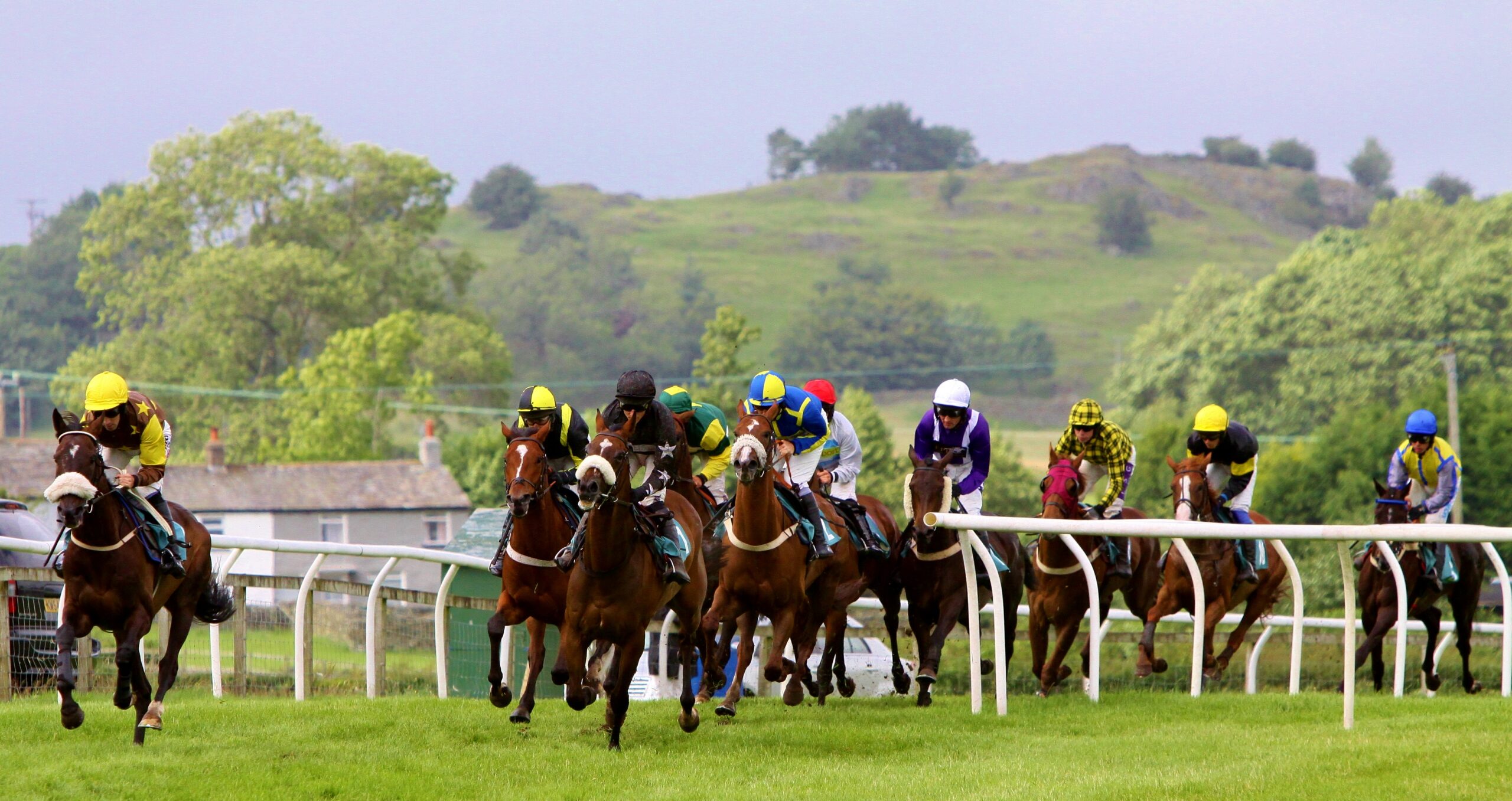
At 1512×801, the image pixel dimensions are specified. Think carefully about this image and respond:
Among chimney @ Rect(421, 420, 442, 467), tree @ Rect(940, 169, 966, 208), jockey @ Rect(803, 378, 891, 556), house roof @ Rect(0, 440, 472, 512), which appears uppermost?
tree @ Rect(940, 169, 966, 208)

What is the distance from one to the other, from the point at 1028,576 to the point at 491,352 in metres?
56.4

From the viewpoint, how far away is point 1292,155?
196m

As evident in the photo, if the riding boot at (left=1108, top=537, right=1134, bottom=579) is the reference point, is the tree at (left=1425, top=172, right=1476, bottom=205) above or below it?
above

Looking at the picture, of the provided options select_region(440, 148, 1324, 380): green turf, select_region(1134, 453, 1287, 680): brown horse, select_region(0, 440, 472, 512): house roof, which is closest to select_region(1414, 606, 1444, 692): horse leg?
select_region(1134, 453, 1287, 680): brown horse

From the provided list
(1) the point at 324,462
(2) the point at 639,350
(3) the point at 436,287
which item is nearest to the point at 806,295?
(2) the point at 639,350

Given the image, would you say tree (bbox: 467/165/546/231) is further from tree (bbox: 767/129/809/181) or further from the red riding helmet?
the red riding helmet

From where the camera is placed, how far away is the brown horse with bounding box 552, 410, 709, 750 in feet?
28.2

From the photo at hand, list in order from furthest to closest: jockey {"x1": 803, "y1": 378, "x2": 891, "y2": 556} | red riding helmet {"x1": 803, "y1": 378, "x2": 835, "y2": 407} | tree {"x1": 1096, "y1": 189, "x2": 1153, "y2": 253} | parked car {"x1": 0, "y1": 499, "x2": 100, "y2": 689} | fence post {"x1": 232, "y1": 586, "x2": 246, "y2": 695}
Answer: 1. tree {"x1": 1096, "y1": 189, "x2": 1153, "y2": 253}
2. red riding helmet {"x1": 803, "y1": 378, "x2": 835, "y2": 407}
3. jockey {"x1": 803, "y1": 378, "x2": 891, "y2": 556}
4. fence post {"x1": 232, "y1": 586, "x2": 246, "y2": 695}
5. parked car {"x1": 0, "y1": 499, "x2": 100, "y2": 689}

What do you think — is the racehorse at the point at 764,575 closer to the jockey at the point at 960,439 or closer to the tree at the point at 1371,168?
the jockey at the point at 960,439

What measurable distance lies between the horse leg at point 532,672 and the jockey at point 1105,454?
14.5 feet

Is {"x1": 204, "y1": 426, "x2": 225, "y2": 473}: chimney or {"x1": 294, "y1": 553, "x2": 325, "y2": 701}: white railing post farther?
{"x1": 204, "y1": 426, "x2": 225, "y2": 473}: chimney

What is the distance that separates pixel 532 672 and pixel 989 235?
5575 inches

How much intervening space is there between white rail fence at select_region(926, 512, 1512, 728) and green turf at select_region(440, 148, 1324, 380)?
104602mm

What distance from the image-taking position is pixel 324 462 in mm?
53812
